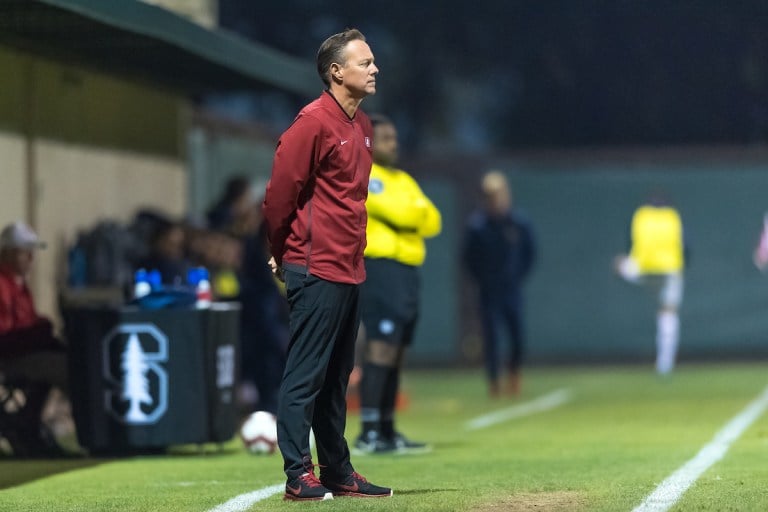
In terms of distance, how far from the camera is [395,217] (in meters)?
13.4

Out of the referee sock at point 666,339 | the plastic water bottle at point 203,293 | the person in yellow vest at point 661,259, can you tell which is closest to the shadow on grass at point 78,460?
the plastic water bottle at point 203,293

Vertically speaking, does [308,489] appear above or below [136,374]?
below

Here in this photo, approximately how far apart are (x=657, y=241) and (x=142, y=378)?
1273cm

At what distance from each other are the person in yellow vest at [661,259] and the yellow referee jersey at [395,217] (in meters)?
12.4

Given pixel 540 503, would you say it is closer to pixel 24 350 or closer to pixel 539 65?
pixel 24 350

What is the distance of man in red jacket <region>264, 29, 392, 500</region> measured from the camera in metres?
9.92

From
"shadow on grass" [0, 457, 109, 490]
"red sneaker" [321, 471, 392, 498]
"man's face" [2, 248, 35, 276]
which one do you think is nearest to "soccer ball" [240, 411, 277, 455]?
"shadow on grass" [0, 457, 109, 490]

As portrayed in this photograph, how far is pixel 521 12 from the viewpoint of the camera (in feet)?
107

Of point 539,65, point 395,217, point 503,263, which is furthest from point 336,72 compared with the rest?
point 539,65

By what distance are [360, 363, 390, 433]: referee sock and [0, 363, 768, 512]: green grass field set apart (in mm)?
281

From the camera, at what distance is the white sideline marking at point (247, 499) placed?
32.8 feet

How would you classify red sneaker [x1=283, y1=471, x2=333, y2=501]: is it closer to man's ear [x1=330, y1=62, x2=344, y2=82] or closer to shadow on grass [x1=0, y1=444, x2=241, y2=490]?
man's ear [x1=330, y1=62, x2=344, y2=82]

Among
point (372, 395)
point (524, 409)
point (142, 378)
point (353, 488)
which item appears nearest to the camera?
point (353, 488)

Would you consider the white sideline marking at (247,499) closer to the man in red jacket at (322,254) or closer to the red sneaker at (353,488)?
the man in red jacket at (322,254)
